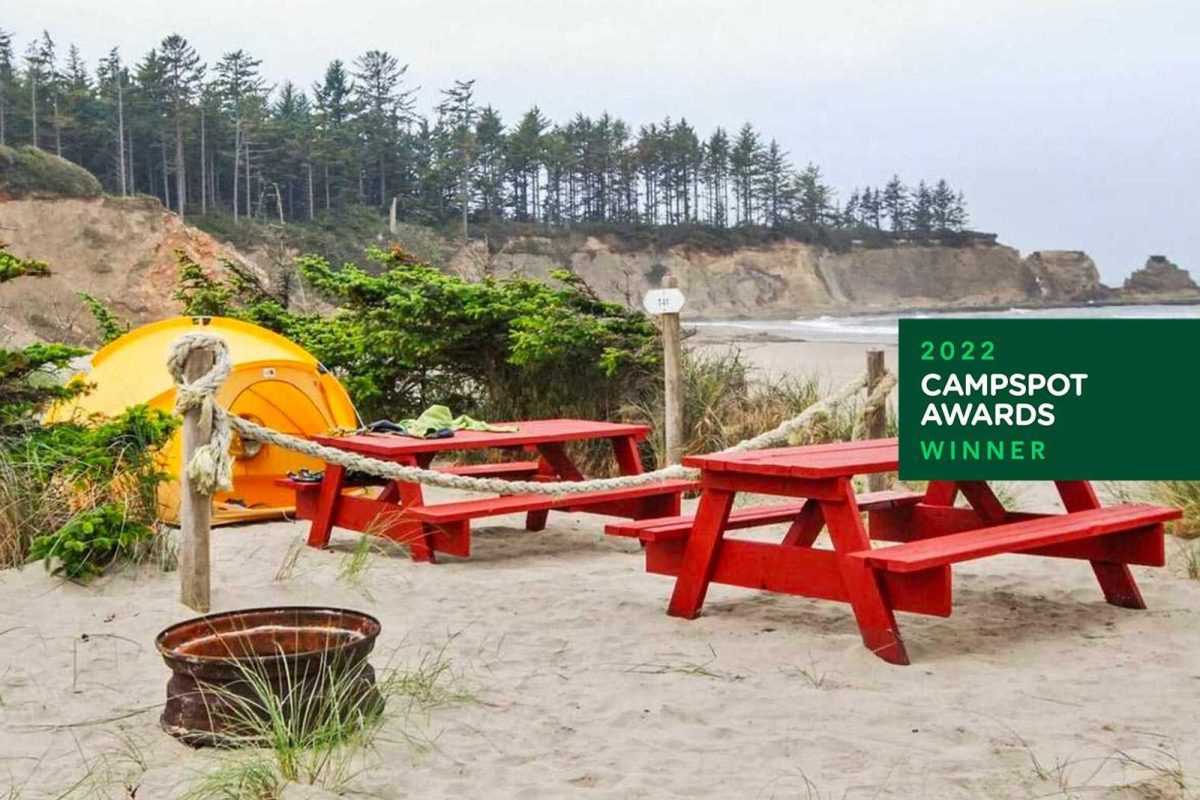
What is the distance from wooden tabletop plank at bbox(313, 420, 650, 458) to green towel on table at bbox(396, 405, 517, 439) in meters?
0.07

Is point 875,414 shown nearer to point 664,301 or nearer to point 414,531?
point 664,301

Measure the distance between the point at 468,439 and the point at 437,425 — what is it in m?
0.36

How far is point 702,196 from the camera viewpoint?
268 ft

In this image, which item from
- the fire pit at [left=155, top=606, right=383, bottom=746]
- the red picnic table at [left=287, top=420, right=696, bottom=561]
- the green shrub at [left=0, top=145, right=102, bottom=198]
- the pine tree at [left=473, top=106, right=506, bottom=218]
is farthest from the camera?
the pine tree at [left=473, top=106, right=506, bottom=218]

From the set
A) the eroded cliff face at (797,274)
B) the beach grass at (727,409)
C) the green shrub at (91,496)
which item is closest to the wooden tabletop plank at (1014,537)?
the green shrub at (91,496)

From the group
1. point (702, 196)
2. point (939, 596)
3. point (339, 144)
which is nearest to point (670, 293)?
point (939, 596)

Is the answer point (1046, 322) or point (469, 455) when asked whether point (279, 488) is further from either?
point (1046, 322)

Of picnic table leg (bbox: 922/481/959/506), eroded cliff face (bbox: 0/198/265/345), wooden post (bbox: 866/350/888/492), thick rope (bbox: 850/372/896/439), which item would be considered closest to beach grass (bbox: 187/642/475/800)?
picnic table leg (bbox: 922/481/959/506)

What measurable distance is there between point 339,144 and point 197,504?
59840 mm

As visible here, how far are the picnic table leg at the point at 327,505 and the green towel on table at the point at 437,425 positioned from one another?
49 cm

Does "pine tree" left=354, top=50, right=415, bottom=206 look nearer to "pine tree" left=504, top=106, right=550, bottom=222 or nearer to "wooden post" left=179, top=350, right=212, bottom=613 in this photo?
"pine tree" left=504, top=106, right=550, bottom=222

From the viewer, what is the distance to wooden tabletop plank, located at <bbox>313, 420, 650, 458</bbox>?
7.22 m

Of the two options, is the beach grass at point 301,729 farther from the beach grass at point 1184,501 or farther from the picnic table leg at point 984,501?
the beach grass at point 1184,501

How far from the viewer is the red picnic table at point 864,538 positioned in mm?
5035
